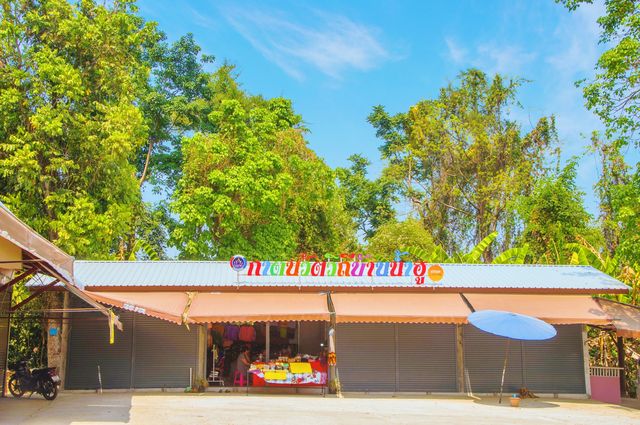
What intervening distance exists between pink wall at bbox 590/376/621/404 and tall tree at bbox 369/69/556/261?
1589 cm

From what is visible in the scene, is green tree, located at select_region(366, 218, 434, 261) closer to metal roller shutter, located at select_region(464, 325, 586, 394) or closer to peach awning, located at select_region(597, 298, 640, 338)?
metal roller shutter, located at select_region(464, 325, 586, 394)

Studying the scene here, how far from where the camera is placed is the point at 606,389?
16.1 m

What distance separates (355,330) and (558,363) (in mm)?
5467

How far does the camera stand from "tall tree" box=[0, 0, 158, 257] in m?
18.2

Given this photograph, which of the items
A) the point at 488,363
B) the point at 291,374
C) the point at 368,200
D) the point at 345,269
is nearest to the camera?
the point at 291,374

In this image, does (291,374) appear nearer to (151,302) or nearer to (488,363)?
(151,302)

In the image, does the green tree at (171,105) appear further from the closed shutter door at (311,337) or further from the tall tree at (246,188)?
the closed shutter door at (311,337)

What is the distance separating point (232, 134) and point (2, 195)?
387 inches

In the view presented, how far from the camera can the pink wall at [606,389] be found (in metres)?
16.0

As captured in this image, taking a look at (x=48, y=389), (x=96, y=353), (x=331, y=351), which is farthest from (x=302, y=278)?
(x=48, y=389)

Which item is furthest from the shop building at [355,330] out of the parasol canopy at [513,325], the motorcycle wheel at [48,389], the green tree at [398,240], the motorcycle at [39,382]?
the green tree at [398,240]

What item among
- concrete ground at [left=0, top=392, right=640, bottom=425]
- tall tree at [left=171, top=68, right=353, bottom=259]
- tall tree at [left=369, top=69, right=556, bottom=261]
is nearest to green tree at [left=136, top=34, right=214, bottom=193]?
tall tree at [left=171, top=68, right=353, bottom=259]

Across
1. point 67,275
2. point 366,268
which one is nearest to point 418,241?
point 366,268

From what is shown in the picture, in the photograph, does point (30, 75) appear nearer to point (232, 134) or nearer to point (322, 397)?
point (232, 134)
